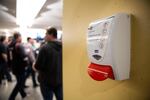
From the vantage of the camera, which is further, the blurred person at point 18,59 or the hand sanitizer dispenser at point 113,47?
the blurred person at point 18,59

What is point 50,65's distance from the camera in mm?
2256

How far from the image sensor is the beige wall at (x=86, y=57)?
2.34 ft

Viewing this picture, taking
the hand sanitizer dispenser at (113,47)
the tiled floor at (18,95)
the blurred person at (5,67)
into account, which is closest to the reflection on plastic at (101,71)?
the hand sanitizer dispenser at (113,47)

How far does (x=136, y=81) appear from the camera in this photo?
0.75 meters

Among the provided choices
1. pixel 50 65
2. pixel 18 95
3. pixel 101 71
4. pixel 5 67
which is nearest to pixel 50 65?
pixel 50 65

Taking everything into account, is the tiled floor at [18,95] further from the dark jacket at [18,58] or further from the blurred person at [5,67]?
the dark jacket at [18,58]

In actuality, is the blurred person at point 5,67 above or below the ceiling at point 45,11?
below

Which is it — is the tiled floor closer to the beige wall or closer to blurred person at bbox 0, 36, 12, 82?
blurred person at bbox 0, 36, 12, 82

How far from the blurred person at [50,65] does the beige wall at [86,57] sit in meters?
0.93

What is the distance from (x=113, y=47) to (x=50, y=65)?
162 centimetres

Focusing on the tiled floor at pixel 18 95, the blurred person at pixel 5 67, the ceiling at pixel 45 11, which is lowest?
the tiled floor at pixel 18 95

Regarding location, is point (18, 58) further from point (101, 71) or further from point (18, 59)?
point (101, 71)

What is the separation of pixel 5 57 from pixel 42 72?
240cm

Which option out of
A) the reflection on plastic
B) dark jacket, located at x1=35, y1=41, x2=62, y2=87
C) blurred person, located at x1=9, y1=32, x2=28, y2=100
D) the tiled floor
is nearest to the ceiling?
blurred person, located at x1=9, y1=32, x2=28, y2=100
